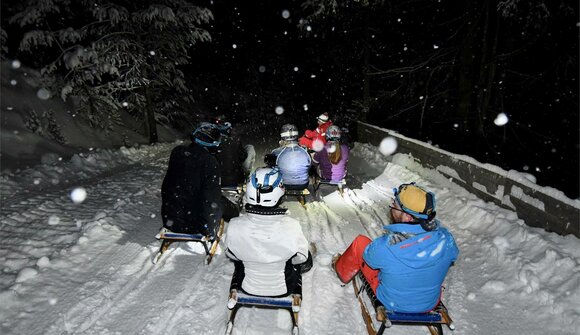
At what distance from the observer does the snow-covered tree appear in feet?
41.7

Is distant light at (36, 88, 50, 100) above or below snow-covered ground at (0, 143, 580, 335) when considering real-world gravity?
above

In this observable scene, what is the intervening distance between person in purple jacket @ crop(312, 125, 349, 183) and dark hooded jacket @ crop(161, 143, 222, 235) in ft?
13.4

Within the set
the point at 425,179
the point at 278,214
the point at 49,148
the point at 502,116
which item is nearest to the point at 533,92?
the point at 502,116

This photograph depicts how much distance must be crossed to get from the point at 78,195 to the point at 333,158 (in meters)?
6.05

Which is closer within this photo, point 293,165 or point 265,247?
point 265,247

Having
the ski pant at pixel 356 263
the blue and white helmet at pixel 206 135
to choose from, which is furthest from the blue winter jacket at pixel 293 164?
the ski pant at pixel 356 263

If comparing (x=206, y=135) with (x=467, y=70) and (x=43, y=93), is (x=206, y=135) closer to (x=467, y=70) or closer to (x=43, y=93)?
(x=467, y=70)

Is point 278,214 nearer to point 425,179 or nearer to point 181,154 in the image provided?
point 181,154

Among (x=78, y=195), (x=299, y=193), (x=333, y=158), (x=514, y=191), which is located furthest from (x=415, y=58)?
(x=78, y=195)

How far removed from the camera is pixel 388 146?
1352 cm

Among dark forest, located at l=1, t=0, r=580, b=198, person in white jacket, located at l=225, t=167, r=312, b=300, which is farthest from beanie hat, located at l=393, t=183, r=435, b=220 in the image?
dark forest, located at l=1, t=0, r=580, b=198

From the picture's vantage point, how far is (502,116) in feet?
43.5

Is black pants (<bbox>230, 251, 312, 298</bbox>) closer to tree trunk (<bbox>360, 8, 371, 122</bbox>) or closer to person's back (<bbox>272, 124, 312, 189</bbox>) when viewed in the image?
person's back (<bbox>272, 124, 312, 189</bbox>)

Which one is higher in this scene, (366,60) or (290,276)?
(366,60)
